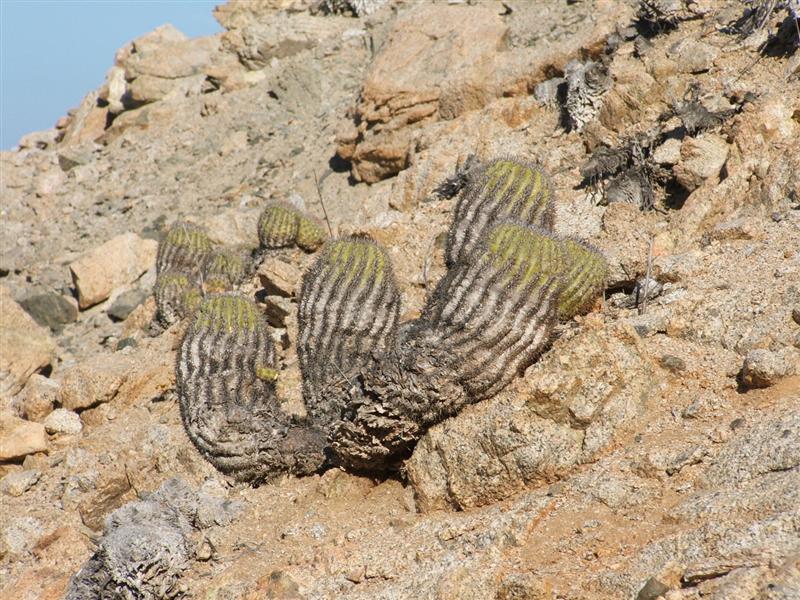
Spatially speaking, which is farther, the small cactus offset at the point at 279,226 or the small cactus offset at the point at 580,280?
the small cactus offset at the point at 279,226

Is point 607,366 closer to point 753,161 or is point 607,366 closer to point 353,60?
point 753,161

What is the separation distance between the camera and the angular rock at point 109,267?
11.8 m

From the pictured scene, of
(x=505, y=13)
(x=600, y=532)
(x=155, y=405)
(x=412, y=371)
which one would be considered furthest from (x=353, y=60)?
(x=600, y=532)

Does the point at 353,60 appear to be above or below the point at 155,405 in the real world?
above

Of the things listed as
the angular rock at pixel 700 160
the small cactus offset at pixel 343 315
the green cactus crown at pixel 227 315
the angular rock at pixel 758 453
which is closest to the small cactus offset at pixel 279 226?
the green cactus crown at pixel 227 315

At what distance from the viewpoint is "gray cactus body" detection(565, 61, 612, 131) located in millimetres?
8125

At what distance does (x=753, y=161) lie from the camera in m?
6.19

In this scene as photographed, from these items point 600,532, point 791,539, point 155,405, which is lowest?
point 155,405

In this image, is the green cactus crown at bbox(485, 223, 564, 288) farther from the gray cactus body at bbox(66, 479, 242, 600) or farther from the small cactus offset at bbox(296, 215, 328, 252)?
the small cactus offset at bbox(296, 215, 328, 252)

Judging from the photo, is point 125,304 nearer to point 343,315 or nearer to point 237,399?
point 237,399

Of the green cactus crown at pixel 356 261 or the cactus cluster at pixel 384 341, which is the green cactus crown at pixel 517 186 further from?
the green cactus crown at pixel 356 261

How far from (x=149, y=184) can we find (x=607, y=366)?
11550 millimetres

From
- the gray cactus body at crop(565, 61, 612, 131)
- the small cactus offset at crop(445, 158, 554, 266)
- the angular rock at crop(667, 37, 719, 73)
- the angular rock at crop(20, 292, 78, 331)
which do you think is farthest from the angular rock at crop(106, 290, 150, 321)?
the angular rock at crop(667, 37, 719, 73)

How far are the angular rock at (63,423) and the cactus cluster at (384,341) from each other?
267cm
